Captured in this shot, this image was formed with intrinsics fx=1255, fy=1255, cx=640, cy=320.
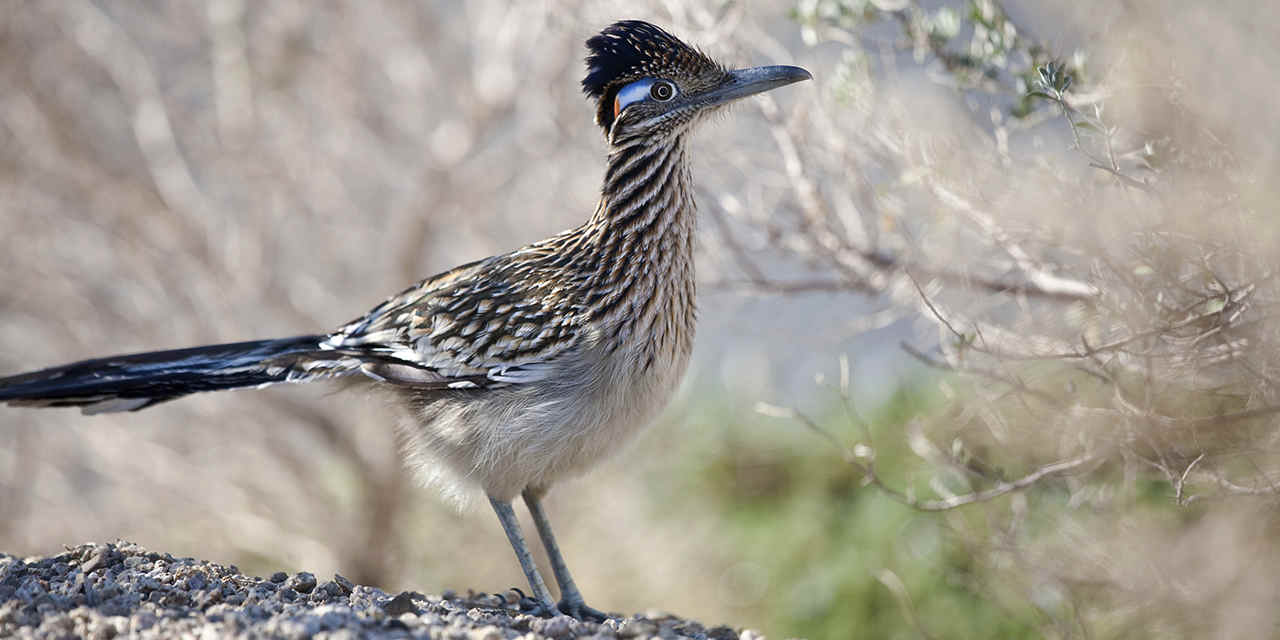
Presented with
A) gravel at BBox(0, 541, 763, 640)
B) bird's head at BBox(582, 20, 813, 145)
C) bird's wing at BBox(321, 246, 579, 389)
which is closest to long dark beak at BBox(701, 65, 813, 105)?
bird's head at BBox(582, 20, 813, 145)

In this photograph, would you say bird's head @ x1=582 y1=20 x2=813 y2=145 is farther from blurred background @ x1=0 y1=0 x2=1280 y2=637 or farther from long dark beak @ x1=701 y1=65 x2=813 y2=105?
blurred background @ x1=0 y1=0 x2=1280 y2=637

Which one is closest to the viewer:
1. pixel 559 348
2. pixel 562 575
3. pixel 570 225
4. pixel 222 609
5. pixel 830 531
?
pixel 222 609

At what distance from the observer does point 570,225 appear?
812 centimetres

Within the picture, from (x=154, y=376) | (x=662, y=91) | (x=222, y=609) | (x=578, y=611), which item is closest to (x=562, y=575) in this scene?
(x=578, y=611)

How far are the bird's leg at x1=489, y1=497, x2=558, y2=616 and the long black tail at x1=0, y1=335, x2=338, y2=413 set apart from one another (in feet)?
2.44

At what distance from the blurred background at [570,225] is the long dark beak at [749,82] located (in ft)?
1.14

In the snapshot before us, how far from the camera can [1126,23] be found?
351 cm

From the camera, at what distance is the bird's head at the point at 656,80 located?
412cm

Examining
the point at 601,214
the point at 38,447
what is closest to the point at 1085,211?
the point at 601,214

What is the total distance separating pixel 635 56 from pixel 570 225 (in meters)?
4.04

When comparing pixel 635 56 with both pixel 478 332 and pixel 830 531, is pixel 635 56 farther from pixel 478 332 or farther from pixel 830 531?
pixel 830 531

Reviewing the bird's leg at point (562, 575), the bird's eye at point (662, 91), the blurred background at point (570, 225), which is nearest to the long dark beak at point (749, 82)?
the bird's eye at point (662, 91)

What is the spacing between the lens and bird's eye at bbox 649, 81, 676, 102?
4129 millimetres

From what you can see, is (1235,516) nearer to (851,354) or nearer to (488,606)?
(488,606)
